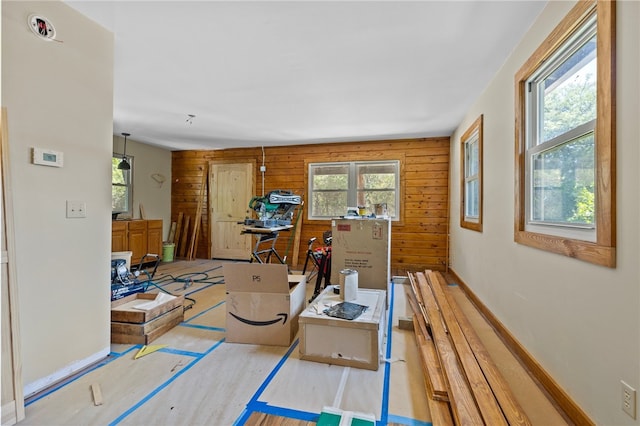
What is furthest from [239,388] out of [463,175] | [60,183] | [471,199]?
[463,175]

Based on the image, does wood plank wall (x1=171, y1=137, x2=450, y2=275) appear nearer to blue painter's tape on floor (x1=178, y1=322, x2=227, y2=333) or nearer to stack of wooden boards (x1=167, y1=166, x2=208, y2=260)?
stack of wooden boards (x1=167, y1=166, x2=208, y2=260)

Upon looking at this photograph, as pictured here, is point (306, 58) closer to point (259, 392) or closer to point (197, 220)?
point (259, 392)

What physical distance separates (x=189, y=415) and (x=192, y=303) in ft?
6.44

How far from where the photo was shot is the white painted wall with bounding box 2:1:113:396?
166 cm

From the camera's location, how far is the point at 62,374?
188 cm

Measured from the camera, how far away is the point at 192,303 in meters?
3.38

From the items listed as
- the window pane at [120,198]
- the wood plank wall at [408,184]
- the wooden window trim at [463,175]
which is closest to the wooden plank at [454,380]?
the wooden window trim at [463,175]

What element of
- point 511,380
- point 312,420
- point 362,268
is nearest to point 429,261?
point 362,268

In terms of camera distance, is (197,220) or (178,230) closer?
(197,220)

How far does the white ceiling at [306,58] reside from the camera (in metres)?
1.96

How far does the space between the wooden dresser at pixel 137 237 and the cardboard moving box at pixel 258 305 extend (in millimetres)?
3235

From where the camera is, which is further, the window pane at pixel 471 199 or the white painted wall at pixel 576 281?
the window pane at pixel 471 199

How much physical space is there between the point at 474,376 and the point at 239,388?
55.0 inches

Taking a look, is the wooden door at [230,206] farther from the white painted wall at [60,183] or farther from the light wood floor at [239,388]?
the white painted wall at [60,183]
